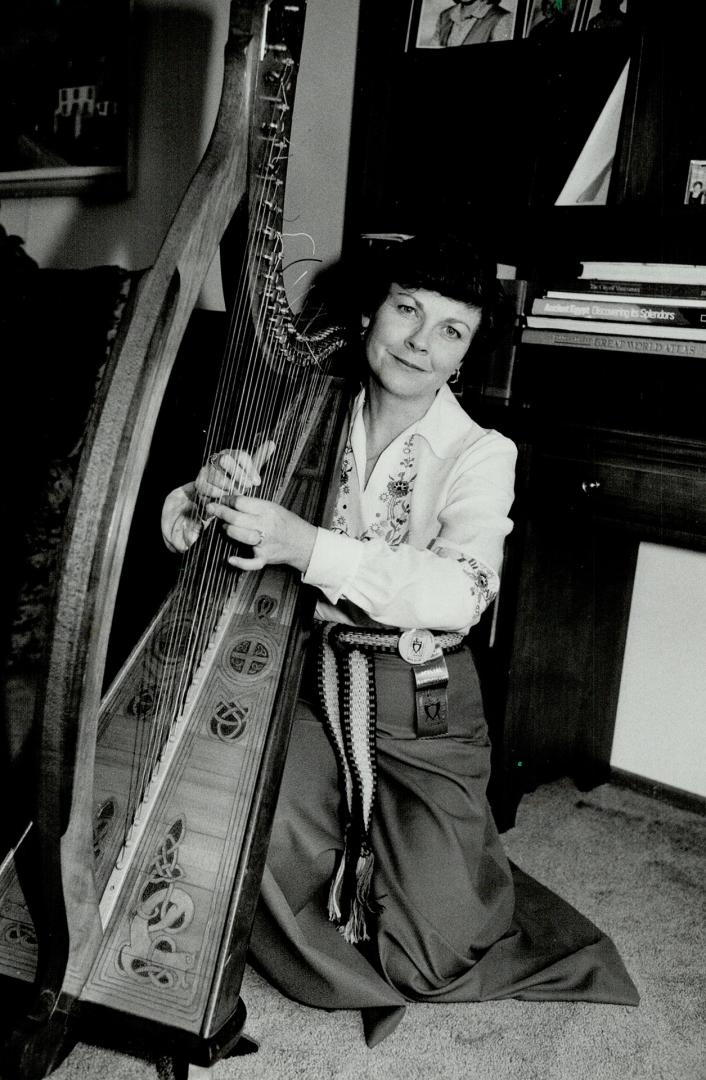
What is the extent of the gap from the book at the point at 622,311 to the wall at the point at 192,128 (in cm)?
76

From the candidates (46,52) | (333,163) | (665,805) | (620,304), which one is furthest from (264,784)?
(46,52)

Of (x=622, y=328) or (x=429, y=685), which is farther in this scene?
(x=622, y=328)

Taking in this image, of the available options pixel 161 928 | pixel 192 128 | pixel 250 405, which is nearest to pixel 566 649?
pixel 250 405

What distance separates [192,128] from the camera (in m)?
2.38

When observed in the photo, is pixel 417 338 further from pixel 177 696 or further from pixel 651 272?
pixel 177 696

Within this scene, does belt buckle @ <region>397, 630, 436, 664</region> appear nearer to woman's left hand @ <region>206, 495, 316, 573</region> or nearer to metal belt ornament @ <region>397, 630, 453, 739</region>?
metal belt ornament @ <region>397, 630, 453, 739</region>

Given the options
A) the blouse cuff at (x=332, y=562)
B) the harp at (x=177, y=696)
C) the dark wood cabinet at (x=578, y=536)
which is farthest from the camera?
the dark wood cabinet at (x=578, y=536)

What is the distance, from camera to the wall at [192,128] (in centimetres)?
223

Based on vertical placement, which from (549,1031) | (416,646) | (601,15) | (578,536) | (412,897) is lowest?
(549,1031)

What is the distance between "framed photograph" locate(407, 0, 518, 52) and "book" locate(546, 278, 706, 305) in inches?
25.2

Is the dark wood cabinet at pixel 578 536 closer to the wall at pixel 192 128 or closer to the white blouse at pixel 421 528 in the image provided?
the white blouse at pixel 421 528

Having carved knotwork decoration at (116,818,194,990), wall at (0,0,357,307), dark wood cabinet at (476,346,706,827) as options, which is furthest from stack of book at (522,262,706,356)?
carved knotwork decoration at (116,818,194,990)

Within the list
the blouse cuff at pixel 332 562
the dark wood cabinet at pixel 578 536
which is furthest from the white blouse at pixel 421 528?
the dark wood cabinet at pixel 578 536

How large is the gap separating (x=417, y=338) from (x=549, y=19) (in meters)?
0.98
